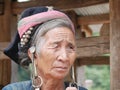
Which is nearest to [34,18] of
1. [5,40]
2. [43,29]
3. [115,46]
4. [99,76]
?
[43,29]

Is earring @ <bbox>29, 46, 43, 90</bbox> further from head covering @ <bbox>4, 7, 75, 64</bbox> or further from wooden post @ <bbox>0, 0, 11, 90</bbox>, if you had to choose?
wooden post @ <bbox>0, 0, 11, 90</bbox>

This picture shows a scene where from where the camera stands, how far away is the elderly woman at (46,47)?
5.59ft

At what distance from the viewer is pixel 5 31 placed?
13.8 feet

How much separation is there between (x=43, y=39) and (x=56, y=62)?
0.44ft

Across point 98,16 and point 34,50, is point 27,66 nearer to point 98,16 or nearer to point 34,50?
point 34,50

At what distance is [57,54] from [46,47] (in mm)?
68

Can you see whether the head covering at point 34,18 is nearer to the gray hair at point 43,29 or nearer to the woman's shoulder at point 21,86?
the gray hair at point 43,29

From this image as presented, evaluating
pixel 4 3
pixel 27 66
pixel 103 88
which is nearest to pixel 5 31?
pixel 4 3

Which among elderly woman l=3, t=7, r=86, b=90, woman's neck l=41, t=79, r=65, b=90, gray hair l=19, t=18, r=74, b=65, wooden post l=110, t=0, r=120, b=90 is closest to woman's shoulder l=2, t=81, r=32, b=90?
elderly woman l=3, t=7, r=86, b=90

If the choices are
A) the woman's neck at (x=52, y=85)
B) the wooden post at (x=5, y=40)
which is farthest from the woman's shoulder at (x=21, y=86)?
the wooden post at (x=5, y=40)

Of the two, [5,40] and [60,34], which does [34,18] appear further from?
[5,40]

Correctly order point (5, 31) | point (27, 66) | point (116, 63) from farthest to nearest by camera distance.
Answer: point (5, 31) → point (116, 63) → point (27, 66)

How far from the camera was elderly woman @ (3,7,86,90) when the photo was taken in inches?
67.1

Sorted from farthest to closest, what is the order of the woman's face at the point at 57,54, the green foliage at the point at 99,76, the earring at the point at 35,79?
the green foliage at the point at 99,76 < the earring at the point at 35,79 < the woman's face at the point at 57,54
